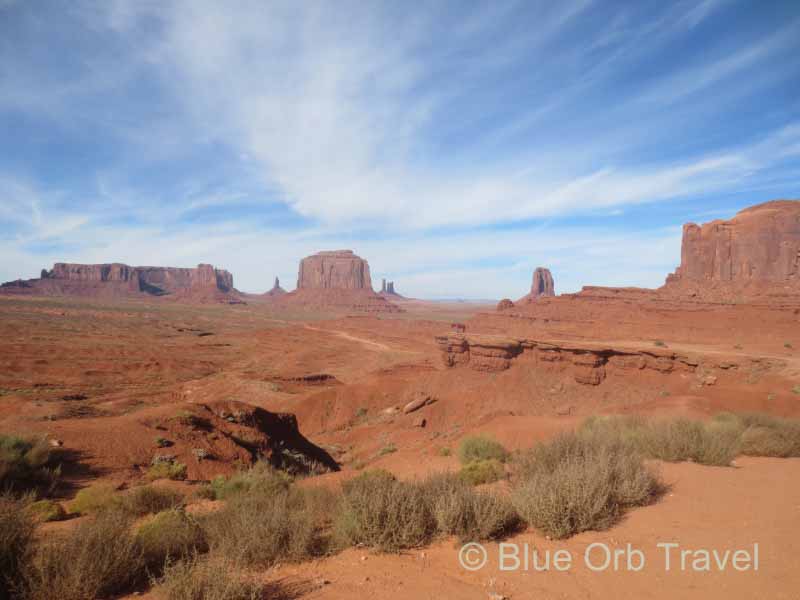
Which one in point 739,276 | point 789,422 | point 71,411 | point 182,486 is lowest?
point 71,411

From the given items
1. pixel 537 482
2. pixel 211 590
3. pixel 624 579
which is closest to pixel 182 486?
pixel 211 590

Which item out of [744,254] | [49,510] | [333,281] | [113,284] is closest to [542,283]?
[744,254]

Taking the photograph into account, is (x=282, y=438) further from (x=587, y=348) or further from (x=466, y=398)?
(x=587, y=348)

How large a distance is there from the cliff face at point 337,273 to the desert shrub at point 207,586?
149 metres

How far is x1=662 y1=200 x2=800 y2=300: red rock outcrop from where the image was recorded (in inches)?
1704

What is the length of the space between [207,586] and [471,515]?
2.69m

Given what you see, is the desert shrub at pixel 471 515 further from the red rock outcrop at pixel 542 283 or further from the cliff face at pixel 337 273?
the cliff face at pixel 337 273

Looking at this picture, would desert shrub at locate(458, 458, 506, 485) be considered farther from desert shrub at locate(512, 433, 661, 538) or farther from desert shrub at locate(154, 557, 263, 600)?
desert shrub at locate(154, 557, 263, 600)

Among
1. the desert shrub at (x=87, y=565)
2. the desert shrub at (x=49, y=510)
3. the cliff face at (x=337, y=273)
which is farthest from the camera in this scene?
the cliff face at (x=337, y=273)

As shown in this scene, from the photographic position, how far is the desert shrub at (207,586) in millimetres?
3014

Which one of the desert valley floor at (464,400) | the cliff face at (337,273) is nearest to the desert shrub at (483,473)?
the desert valley floor at (464,400)

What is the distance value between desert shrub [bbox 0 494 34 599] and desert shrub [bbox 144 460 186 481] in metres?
6.37

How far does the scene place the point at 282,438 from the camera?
1440 cm

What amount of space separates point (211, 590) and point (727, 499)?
629cm
